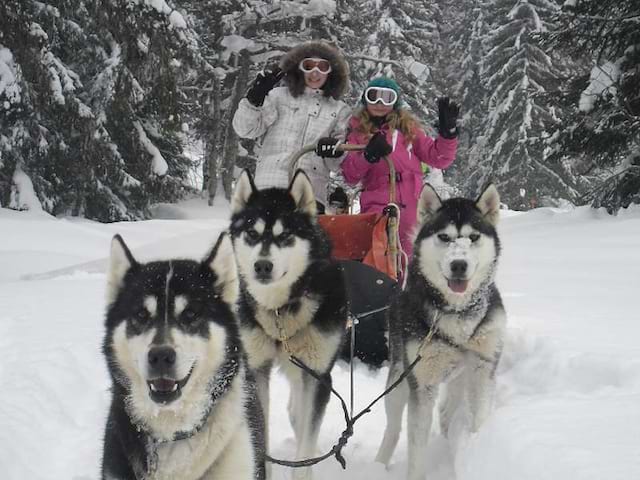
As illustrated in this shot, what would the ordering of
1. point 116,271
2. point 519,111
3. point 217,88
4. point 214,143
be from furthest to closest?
1. point 519,111
2. point 214,143
3. point 217,88
4. point 116,271

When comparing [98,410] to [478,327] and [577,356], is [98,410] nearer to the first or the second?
[478,327]

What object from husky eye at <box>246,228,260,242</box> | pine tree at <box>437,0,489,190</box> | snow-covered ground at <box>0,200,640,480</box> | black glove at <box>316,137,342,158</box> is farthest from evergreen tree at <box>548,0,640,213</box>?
pine tree at <box>437,0,489,190</box>

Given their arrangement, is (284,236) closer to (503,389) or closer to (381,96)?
(503,389)

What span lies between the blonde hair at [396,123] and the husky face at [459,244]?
4.77 ft

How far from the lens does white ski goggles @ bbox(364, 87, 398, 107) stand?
4.75 m

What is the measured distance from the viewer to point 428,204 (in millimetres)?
3508

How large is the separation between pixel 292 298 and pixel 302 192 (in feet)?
2.08

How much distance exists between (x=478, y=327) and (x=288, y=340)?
109 cm

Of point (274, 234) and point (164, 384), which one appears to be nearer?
point (164, 384)

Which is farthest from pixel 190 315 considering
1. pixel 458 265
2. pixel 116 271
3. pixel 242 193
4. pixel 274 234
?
pixel 458 265

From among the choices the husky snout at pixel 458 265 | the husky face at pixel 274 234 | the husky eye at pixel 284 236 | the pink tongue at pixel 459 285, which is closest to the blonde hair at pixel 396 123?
the husky face at pixel 274 234

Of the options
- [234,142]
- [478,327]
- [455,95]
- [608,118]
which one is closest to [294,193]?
[478,327]

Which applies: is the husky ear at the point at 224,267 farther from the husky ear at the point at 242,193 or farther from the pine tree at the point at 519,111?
the pine tree at the point at 519,111

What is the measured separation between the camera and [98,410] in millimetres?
3869
